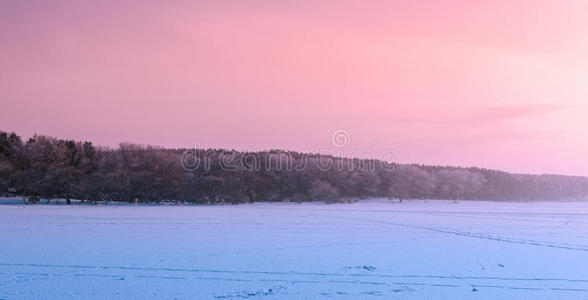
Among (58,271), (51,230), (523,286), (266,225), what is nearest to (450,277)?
(523,286)

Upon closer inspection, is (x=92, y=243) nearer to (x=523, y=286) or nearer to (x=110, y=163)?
(x=523, y=286)

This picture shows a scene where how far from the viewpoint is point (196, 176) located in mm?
45812

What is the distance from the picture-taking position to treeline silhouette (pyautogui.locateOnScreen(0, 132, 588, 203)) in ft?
139

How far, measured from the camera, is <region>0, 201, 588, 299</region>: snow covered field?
809 centimetres

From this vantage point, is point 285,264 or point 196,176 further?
point 196,176

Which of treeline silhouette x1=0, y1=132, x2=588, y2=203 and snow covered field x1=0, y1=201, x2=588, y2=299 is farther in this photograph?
treeline silhouette x1=0, y1=132, x2=588, y2=203

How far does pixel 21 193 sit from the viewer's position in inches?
1710

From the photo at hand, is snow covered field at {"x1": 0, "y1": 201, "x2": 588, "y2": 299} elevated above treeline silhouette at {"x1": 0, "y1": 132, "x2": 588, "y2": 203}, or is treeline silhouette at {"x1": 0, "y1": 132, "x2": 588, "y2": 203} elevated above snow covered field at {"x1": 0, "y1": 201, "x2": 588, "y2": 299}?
treeline silhouette at {"x1": 0, "y1": 132, "x2": 588, "y2": 203}

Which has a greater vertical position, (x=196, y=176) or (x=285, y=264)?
(x=196, y=176)

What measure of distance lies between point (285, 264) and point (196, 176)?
120 feet

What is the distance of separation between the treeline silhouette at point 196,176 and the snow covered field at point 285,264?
85.3ft

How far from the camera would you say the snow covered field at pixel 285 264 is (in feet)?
26.5

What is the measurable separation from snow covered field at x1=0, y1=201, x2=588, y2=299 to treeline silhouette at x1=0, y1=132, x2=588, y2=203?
26000 mm

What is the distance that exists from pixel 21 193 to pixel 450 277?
1700 inches
